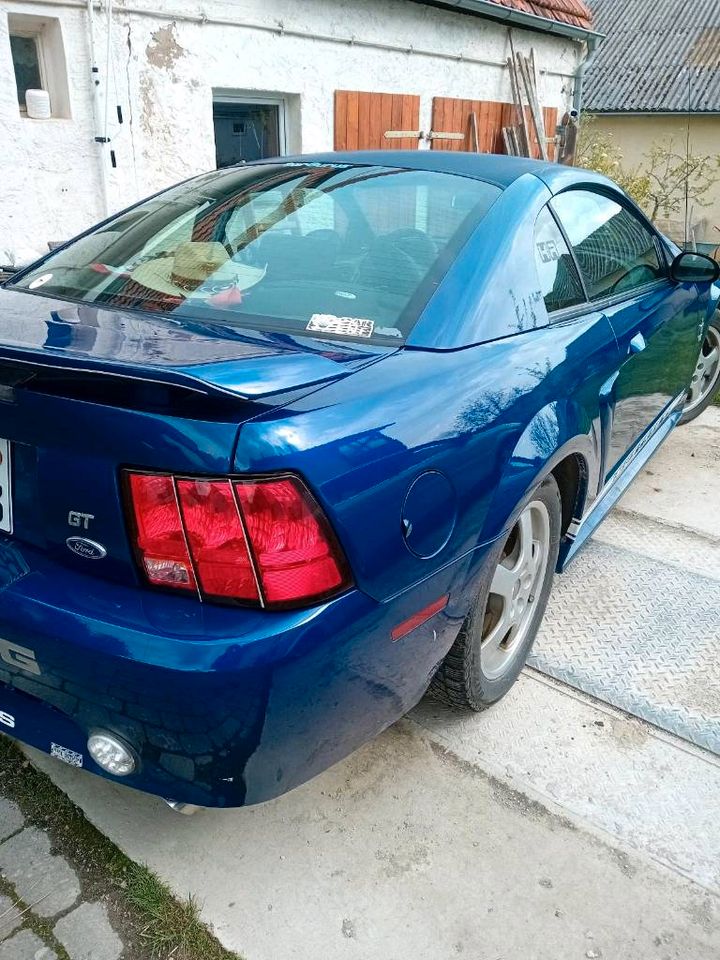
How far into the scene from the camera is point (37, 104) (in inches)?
199

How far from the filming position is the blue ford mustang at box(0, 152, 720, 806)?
141 centimetres

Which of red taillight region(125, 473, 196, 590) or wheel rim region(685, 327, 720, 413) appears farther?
wheel rim region(685, 327, 720, 413)

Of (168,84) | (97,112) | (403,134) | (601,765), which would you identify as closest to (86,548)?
(601,765)

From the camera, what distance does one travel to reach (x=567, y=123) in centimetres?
1063

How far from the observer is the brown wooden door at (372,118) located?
7156 millimetres

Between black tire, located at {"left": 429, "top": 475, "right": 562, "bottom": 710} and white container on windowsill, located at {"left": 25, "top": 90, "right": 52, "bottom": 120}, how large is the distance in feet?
14.7

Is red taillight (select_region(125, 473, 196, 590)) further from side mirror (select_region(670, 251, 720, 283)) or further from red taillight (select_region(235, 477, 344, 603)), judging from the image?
side mirror (select_region(670, 251, 720, 283))

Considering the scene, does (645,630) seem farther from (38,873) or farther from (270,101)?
(270,101)

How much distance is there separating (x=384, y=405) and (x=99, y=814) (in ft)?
4.31

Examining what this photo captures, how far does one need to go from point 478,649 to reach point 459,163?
152cm

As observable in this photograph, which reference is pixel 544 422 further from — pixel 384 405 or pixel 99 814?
pixel 99 814

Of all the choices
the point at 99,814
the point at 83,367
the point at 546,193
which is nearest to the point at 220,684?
the point at 83,367

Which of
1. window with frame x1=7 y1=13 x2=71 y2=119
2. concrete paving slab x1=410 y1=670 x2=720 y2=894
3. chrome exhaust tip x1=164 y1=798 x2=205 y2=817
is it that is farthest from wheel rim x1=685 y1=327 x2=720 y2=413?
window with frame x1=7 y1=13 x2=71 y2=119

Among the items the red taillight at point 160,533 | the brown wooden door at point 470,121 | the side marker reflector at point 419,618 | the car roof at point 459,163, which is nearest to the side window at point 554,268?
the car roof at point 459,163
